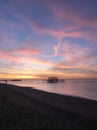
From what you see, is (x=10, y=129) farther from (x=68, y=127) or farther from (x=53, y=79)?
(x=53, y=79)

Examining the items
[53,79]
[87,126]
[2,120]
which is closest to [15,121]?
[2,120]

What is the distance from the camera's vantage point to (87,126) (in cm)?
1088

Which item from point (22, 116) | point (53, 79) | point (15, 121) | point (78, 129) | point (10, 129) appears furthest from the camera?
point (53, 79)

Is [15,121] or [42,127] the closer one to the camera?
[42,127]

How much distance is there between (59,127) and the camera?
993 centimetres

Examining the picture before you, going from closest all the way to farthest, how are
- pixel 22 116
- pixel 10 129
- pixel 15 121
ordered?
pixel 10 129 < pixel 15 121 < pixel 22 116

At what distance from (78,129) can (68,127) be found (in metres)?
0.63

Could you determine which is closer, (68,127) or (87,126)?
(68,127)

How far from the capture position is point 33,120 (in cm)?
1111

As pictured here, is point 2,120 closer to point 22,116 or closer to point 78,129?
point 22,116

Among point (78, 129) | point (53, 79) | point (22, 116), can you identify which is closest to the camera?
point (78, 129)

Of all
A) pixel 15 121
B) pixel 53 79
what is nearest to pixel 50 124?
pixel 15 121

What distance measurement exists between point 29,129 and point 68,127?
2.46 m

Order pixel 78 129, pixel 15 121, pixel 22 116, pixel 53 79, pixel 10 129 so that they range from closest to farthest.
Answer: pixel 10 129
pixel 78 129
pixel 15 121
pixel 22 116
pixel 53 79
